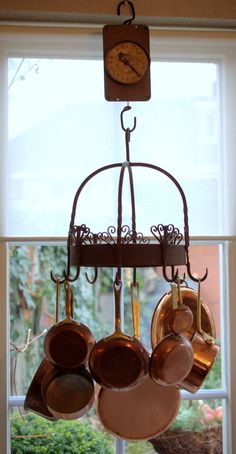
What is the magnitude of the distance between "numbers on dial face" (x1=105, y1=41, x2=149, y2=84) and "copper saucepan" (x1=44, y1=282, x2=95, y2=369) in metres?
0.77

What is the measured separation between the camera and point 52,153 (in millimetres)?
1787

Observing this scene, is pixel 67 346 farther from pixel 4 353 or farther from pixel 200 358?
pixel 4 353

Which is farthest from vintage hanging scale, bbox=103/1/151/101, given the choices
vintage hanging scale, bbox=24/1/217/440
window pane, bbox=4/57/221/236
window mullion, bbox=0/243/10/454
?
window mullion, bbox=0/243/10/454

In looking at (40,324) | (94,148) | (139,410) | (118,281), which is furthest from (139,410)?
(40,324)

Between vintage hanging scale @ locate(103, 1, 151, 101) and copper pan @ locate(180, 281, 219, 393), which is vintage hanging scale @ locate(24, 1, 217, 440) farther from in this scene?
vintage hanging scale @ locate(103, 1, 151, 101)

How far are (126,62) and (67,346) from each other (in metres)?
0.94

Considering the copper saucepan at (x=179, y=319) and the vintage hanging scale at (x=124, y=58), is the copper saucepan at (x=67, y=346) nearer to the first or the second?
the copper saucepan at (x=179, y=319)

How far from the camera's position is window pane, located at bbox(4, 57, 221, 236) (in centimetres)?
178

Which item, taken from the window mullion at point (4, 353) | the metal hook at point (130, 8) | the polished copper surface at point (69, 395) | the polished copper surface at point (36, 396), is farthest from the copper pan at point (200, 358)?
the metal hook at point (130, 8)

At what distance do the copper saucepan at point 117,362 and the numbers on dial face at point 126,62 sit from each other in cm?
79

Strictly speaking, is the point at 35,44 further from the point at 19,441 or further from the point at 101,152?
the point at 19,441

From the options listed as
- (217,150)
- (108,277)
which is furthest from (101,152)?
(108,277)

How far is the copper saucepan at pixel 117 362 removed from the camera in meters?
1.17

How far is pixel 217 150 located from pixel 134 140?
12.4 inches
